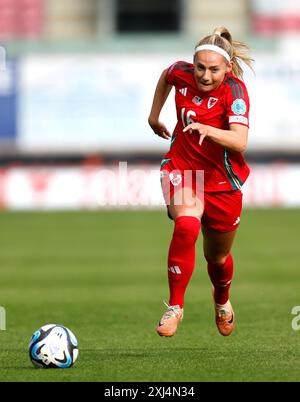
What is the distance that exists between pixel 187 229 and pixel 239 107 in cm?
91

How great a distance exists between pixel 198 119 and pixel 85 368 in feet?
6.31

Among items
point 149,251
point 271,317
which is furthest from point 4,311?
point 149,251

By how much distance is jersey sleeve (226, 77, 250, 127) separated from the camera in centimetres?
747

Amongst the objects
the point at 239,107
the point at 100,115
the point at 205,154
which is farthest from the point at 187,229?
the point at 100,115

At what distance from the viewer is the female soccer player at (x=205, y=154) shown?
24.4ft

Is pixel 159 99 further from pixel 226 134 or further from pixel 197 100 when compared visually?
pixel 226 134

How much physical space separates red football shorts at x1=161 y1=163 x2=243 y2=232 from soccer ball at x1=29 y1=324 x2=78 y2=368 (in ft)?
4.24

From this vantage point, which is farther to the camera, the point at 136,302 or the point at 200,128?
the point at 136,302

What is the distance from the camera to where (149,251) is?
17.7 meters

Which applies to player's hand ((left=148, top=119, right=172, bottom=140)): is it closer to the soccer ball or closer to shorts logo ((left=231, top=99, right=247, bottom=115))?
shorts logo ((left=231, top=99, right=247, bottom=115))

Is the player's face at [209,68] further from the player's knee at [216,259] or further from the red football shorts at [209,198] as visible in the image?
the player's knee at [216,259]

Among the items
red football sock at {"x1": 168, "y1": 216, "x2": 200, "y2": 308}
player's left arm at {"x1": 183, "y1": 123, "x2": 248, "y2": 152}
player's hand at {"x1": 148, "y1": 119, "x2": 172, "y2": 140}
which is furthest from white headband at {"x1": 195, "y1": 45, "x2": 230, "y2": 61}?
red football sock at {"x1": 168, "y1": 216, "x2": 200, "y2": 308}

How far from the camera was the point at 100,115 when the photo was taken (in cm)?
3005

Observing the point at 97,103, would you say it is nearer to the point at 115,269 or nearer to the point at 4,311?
the point at 115,269
